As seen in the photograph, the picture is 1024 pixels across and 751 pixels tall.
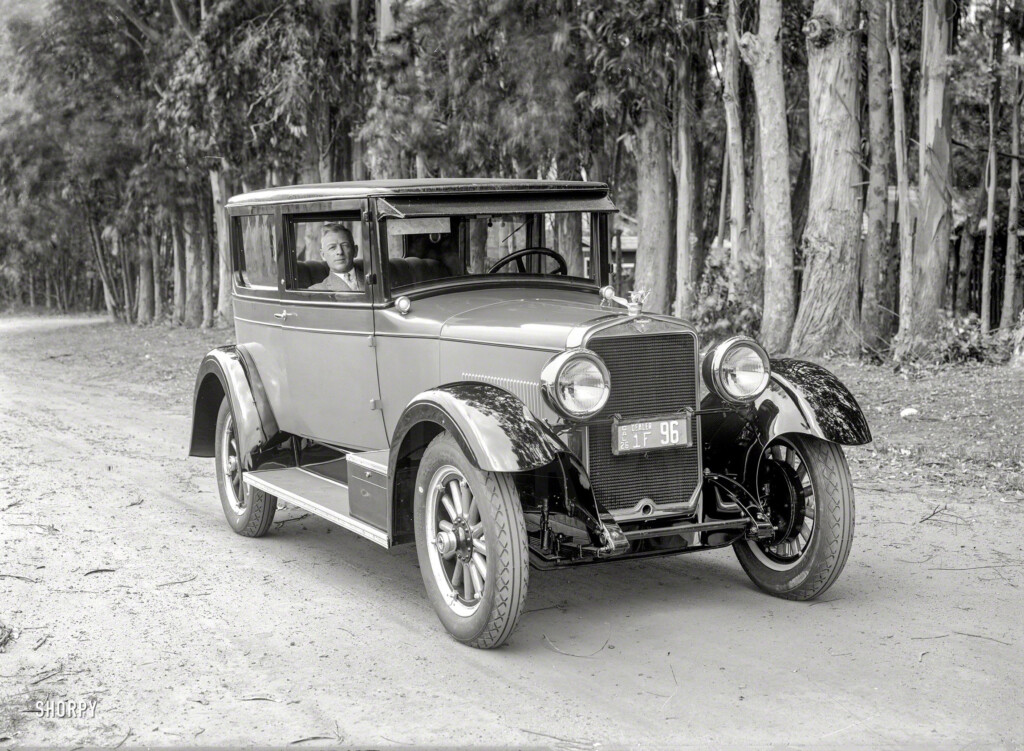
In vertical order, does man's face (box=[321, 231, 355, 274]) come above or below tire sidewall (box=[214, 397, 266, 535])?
above

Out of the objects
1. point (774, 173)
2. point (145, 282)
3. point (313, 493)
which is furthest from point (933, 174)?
point (145, 282)

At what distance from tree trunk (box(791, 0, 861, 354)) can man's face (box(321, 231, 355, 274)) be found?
8644 millimetres

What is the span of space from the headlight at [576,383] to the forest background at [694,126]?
29.4 feet

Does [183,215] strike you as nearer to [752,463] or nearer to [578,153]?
[578,153]

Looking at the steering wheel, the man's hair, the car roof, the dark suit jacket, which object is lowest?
the dark suit jacket

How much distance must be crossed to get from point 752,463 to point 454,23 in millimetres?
14753

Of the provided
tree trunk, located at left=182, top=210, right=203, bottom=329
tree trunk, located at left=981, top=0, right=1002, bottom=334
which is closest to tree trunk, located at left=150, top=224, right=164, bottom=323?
tree trunk, located at left=182, top=210, right=203, bottom=329

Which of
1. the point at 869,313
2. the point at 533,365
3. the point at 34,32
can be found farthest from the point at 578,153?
the point at 34,32

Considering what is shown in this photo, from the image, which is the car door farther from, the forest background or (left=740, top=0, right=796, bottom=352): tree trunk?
(left=740, top=0, right=796, bottom=352): tree trunk

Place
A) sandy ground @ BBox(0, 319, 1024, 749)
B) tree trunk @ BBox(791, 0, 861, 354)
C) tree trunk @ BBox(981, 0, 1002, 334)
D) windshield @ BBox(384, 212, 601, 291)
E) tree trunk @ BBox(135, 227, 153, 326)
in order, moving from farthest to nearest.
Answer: tree trunk @ BBox(135, 227, 153, 326) → tree trunk @ BBox(981, 0, 1002, 334) → tree trunk @ BBox(791, 0, 861, 354) → windshield @ BBox(384, 212, 601, 291) → sandy ground @ BBox(0, 319, 1024, 749)

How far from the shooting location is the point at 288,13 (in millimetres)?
20844

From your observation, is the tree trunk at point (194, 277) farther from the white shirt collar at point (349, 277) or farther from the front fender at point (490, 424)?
the front fender at point (490, 424)

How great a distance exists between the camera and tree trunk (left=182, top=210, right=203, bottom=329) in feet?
101

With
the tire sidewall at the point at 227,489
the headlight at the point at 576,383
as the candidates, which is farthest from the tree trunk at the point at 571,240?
the tire sidewall at the point at 227,489
